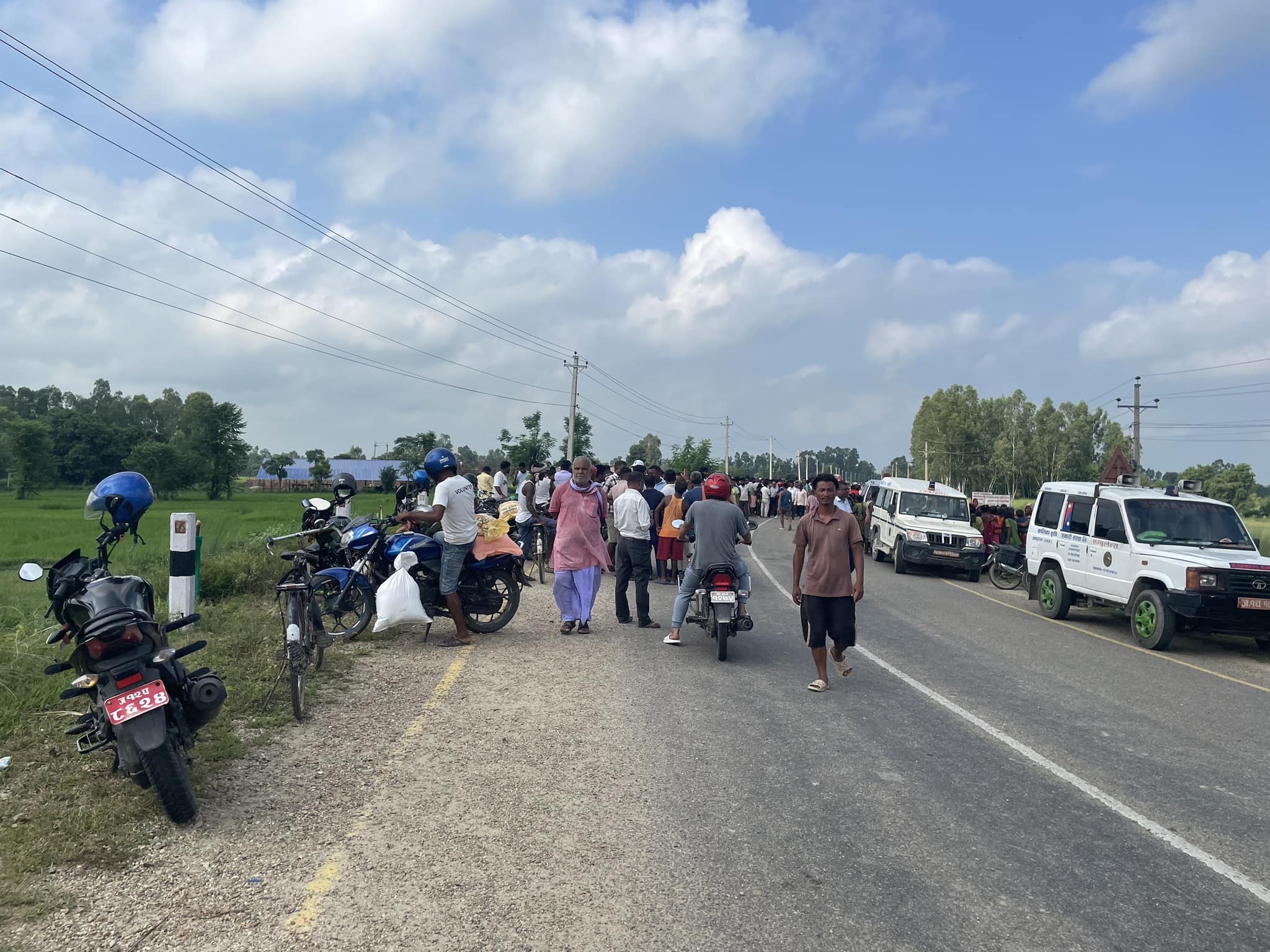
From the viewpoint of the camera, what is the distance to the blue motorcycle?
8859 millimetres

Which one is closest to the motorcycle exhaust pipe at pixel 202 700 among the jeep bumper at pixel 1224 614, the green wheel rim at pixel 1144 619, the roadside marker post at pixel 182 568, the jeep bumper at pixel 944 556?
the roadside marker post at pixel 182 568

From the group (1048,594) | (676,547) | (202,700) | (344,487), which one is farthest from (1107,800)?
(676,547)

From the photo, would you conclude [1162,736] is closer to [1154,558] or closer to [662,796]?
[662,796]

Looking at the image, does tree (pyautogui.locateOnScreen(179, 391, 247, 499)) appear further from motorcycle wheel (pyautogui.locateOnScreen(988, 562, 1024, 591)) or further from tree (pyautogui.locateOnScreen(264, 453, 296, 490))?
tree (pyautogui.locateOnScreen(264, 453, 296, 490))

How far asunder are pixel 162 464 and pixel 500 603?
1577 inches

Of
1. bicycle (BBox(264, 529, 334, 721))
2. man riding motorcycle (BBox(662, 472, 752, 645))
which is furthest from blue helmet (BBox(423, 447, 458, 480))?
→ man riding motorcycle (BBox(662, 472, 752, 645))

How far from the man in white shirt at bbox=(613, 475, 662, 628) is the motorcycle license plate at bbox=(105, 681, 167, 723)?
7.07 meters

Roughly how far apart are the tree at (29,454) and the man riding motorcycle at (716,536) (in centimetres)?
4662

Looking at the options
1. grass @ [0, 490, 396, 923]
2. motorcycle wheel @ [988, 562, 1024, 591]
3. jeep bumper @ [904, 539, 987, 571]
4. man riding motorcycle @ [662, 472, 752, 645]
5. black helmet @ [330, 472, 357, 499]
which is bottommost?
grass @ [0, 490, 396, 923]

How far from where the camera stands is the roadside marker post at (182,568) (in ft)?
27.9

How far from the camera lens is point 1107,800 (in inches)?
207

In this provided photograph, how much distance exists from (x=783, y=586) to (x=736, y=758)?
1037 cm

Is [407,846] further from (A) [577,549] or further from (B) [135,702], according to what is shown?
(A) [577,549]

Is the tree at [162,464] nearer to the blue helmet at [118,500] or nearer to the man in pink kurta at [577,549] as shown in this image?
the man in pink kurta at [577,549]
